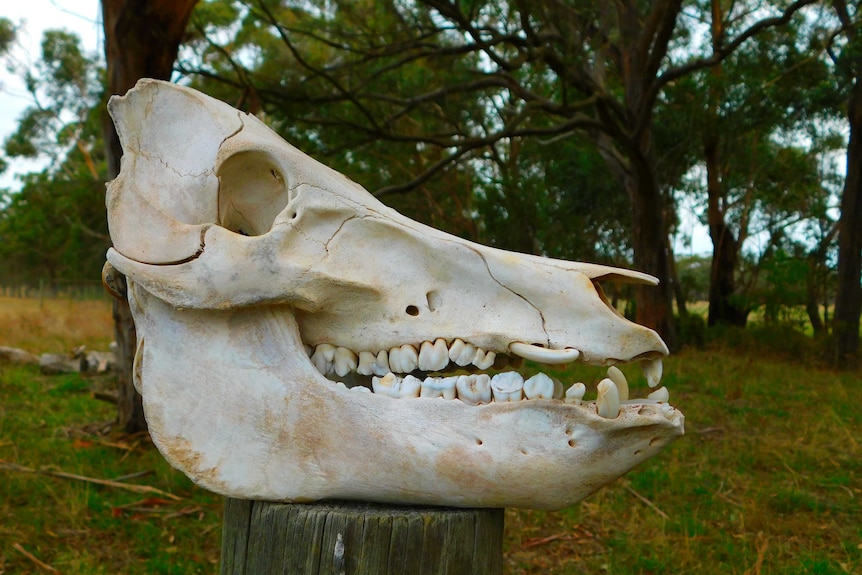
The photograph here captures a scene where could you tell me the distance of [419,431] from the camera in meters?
1.91

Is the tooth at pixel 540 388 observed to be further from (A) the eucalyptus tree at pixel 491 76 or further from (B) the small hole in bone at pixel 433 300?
(A) the eucalyptus tree at pixel 491 76

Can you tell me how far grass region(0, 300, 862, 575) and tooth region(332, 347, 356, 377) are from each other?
2.13 m

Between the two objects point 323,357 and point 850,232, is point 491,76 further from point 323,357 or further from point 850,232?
point 323,357

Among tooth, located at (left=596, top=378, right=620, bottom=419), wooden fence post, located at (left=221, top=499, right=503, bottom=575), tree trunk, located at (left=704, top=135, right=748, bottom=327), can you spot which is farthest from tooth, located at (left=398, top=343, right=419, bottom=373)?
tree trunk, located at (left=704, top=135, right=748, bottom=327)

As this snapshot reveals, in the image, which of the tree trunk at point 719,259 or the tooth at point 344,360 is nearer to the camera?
the tooth at point 344,360

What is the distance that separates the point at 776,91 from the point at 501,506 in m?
11.5

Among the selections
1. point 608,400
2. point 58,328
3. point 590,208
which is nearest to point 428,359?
point 608,400

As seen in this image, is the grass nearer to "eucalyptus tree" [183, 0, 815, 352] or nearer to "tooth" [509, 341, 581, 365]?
"tooth" [509, 341, 581, 365]

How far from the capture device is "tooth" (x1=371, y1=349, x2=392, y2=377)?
2104 mm

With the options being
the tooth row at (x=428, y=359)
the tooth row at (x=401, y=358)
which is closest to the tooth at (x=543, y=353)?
the tooth row at (x=428, y=359)

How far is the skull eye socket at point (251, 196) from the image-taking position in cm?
230

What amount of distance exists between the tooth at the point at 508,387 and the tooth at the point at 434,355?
0.52ft

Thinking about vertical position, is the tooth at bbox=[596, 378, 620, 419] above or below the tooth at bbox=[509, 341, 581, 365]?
below

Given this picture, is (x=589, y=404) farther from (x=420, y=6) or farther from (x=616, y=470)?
(x=420, y=6)
